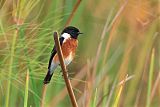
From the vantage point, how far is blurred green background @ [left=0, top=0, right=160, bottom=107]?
1.84 meters

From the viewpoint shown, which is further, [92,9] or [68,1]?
[92,9]

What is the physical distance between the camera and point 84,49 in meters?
2.77

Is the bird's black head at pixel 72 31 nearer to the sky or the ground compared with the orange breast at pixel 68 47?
nearer to the sky

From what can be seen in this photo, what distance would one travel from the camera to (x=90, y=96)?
71.8 inches

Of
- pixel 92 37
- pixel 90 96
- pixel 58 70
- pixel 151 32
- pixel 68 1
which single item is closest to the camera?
pixel 90 96

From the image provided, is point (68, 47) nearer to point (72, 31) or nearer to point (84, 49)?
point (72, 31)

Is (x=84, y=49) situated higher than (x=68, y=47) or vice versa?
(x=84, y=49)

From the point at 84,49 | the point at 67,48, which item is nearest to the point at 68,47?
the point at 67,48

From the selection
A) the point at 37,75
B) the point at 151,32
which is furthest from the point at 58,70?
the point at 151,32

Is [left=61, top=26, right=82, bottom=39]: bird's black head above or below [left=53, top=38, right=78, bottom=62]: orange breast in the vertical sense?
above

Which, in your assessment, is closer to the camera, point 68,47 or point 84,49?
point 68,47

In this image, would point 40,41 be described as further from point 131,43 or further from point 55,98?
point 131,43

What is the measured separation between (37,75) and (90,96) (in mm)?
192

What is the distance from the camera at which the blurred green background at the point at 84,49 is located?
1.84 meters
